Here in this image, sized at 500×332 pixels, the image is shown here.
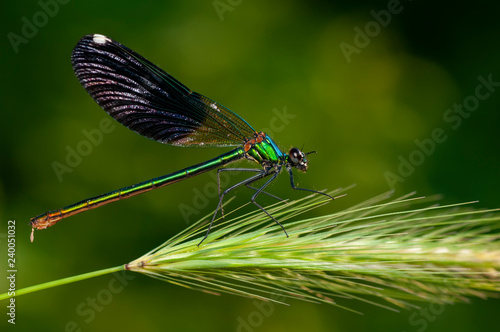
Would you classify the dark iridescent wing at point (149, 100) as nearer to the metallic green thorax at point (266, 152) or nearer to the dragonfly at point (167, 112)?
the dragonfly at point (167, 112)

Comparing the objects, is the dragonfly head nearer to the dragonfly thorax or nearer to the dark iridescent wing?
the dragonfly thorax

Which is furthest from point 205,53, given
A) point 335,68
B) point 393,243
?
point 393,243

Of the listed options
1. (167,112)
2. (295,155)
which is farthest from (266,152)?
(167,112)

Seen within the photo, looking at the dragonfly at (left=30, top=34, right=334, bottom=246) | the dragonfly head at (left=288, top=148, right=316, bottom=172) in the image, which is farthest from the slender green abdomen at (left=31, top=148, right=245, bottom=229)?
the dragonfly head at (left=288, top=148, right=316, bottom=172)

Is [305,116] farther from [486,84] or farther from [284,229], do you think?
[284,229]

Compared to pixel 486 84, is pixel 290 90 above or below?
above

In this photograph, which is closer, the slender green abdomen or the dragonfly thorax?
the slender green abdomen

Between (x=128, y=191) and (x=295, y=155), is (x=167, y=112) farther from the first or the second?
(x=295, y=155)
